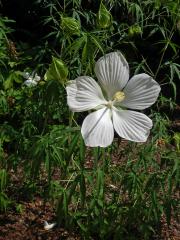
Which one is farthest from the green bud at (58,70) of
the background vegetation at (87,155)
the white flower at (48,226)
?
the white flower at (48,226)

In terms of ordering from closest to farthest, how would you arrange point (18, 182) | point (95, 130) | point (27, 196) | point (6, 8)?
point (95, 130), point (27, 196), point (18, 182), point (6, 8)

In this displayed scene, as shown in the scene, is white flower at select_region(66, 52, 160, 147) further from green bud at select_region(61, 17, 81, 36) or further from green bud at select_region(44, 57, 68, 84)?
green bud at select_region(61, 17, 81, 36)

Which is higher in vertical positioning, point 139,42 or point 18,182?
point 139,42

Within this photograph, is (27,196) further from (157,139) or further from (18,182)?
(157,139)

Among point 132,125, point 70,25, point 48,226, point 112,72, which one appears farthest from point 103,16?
point 48,226

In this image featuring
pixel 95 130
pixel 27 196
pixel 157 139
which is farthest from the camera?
pixel 27 196

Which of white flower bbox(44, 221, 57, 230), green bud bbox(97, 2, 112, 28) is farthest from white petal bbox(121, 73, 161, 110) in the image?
white flower bbox(44, 221, 57, 230)

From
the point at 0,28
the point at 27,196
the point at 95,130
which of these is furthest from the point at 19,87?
the point at 95,130

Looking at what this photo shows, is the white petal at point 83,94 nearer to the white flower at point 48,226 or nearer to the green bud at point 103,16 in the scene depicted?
the green bud at point 103,16
